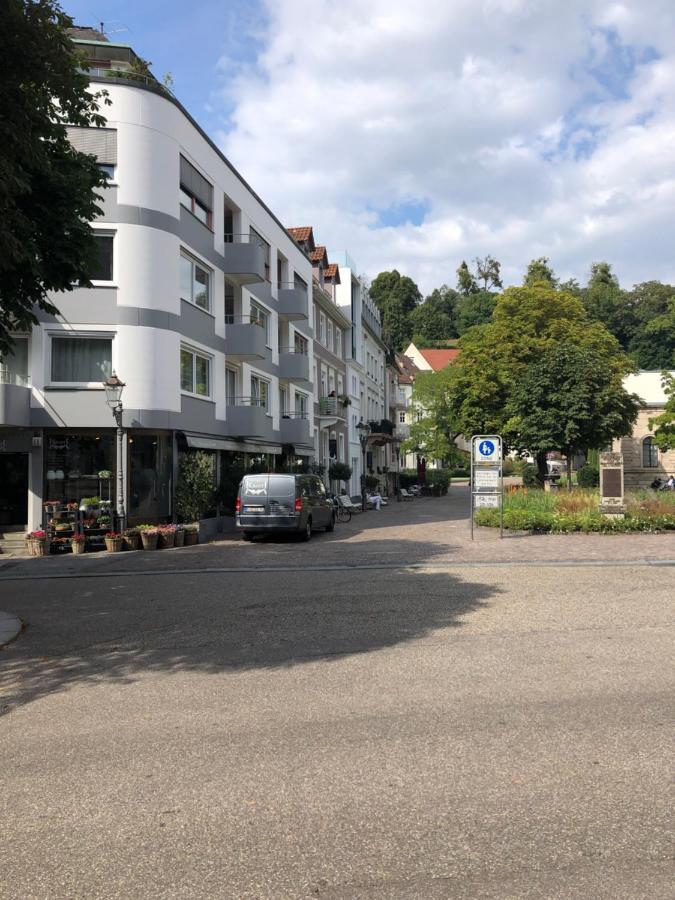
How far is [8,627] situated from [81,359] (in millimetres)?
12258

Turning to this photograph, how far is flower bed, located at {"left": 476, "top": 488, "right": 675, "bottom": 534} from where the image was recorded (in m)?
18.9

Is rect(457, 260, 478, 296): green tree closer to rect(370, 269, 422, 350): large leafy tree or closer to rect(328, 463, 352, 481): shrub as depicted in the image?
rect(370, 269, 422, 350): large leafy tree

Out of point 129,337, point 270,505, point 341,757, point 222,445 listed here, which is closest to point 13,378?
point 129,337

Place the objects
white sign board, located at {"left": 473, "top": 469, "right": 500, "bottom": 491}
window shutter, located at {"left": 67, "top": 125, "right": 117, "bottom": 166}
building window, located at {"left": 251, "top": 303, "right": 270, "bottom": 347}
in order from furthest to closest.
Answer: building window, located at {"left": 251, "top": 303, "right": 270, "bottom": 347} → window shutter, located at {"left": 67, "top": 125, "right": 117, "bottom": 166} → white sign board, located at {"left": 473, "top": 469, "right": 500, "bottom": 491}

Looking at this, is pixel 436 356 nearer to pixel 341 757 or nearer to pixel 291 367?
pixel 291 367

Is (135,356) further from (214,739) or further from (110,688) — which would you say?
(214,739)

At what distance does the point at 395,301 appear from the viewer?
10356 cm

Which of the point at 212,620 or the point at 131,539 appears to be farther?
the point at 131,539

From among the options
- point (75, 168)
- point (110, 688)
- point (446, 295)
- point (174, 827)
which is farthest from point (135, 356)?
point (446, 295)

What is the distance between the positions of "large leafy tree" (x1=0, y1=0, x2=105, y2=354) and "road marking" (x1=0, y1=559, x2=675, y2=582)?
16.7ft

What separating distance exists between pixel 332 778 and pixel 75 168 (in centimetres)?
907

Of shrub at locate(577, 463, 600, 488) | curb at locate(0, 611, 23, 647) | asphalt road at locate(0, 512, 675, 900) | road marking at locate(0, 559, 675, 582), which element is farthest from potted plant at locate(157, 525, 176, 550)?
shrub at locate(577, 463, 600, 488)

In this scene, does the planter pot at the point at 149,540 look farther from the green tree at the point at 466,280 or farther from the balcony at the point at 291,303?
the green tree at the point at 466,280

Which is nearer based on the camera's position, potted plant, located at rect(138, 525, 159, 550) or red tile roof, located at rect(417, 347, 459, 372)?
potted plant, located at rect(138, 525, 159, 550)
